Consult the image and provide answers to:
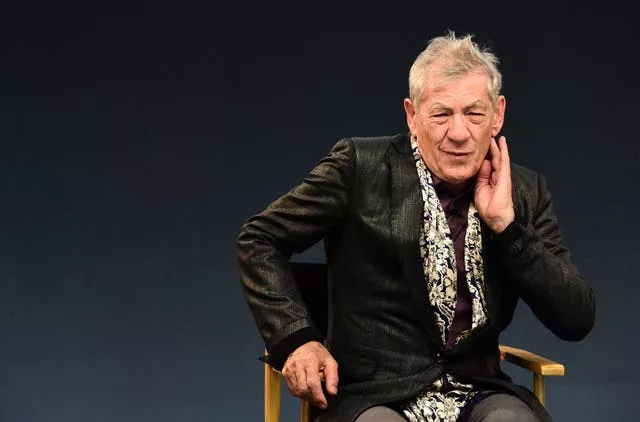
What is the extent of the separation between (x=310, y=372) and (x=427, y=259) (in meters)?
0.44

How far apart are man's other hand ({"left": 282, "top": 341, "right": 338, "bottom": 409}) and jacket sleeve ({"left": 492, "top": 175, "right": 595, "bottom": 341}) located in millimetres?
516

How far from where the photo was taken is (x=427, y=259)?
2615 millimetres

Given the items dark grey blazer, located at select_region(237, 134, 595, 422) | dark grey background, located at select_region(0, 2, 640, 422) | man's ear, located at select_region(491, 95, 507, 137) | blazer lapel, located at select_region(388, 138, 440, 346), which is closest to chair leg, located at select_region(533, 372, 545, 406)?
dark grey blazer, located at select_region(237, 134, 595, 422)

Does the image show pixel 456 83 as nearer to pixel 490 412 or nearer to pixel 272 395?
pixel 490 412

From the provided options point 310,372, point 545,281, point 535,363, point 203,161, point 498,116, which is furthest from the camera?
point 203,161

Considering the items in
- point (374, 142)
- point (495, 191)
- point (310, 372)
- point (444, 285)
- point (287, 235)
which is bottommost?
point (310, 372)

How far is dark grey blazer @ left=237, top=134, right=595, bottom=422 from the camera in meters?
2.57

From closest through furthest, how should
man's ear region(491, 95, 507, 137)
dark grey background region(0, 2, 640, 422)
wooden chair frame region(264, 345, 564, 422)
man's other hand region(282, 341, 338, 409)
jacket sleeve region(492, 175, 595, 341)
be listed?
man's other hand region(282, 341, 338, 409) < jacket sleeve region(492, 175, 595, 341) < man's ear region(491, 95, 507, 137) < wooden chair frame region(264, 345, 564, 422) < dark grey background region(0, 2, 640, 422)

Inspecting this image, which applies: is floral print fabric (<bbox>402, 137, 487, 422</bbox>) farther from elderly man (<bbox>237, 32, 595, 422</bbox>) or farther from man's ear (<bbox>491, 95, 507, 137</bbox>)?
man's ear (<bbox>491, 95, 507, 137</bbox>)

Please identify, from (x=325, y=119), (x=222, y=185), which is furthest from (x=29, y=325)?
(x=325, y=119)

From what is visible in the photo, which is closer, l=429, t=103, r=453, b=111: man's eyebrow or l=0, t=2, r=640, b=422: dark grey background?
l=429, t=103, r=453, b=111: man's eyebrow

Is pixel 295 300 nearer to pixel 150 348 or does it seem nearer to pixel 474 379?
pixel 474 379

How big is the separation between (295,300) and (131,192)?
1788 millimetres

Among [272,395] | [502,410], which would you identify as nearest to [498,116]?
[502,410]
